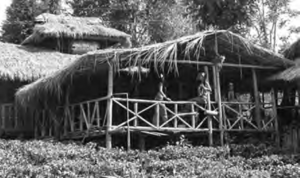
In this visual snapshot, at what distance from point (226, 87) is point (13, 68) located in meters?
6.96

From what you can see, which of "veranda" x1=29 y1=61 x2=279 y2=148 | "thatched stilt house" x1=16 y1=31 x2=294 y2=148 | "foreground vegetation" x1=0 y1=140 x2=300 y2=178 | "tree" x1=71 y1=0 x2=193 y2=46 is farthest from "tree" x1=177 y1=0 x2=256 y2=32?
"foreground vegetation" x1=0 y1=140 x2=300 y2=178

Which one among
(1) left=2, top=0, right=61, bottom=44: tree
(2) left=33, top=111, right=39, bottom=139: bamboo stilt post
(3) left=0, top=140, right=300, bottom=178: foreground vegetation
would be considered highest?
(1) left=2, top=0, right=61, bottom=44: tree

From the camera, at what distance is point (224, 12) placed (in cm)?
2023

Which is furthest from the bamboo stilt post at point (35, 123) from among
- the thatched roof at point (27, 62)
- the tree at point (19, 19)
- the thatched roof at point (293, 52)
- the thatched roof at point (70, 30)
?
the tree at point (19, 19)

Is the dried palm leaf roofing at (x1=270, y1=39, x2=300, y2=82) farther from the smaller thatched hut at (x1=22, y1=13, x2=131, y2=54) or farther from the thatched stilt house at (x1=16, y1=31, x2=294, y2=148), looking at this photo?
the smaller thatched hut at (x1=22, y1=13, x2=131, y2=54)

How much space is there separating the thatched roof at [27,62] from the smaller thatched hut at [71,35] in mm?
1011

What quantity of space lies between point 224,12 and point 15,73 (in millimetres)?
8147

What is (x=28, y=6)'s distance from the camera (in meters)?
27.6

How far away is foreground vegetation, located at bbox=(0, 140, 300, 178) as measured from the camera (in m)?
9.48

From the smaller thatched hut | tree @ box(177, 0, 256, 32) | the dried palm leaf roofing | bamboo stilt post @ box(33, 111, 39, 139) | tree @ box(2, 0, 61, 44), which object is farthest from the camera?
tree @ box(2, 0, 61, 44)

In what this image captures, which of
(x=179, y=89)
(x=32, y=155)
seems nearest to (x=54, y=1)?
(x=179, y=89)

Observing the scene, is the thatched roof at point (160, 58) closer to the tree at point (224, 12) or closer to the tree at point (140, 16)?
the tree at point (224, 12)

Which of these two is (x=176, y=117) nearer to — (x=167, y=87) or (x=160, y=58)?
(x=160, y=58)

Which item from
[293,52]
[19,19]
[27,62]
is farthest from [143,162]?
[19,19]
